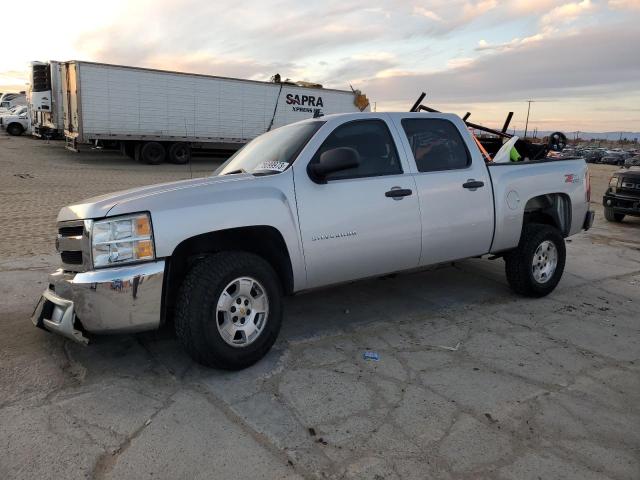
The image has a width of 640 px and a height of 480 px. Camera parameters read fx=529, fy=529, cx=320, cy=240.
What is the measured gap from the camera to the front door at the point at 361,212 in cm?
403

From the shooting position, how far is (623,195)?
10953 mm

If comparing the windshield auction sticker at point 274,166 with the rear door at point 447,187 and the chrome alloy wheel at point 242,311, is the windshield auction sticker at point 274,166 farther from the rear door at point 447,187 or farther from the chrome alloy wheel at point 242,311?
the rear door at point 447,187

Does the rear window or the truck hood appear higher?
the rear window

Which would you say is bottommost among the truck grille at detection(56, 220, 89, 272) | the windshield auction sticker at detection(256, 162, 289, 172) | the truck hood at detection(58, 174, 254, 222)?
the truck grille at detection(56, 220, 89, 272)

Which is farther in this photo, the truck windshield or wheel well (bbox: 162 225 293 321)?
the truck windshield

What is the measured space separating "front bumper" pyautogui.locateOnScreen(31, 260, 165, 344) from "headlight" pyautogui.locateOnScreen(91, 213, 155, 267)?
0.21ft

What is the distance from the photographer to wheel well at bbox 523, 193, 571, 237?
5.75m

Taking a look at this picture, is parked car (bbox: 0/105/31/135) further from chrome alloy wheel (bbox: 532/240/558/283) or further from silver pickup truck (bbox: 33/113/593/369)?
chrome alloy wheel (bbox: 532/240/558/283)

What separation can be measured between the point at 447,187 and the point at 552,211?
1778 mm

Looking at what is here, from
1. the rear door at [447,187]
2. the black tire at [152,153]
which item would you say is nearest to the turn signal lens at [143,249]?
the rear door at [447,187]

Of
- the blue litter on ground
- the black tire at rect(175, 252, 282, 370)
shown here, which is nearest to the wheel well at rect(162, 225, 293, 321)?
the black tire at rect(175, 252, 282, 370)

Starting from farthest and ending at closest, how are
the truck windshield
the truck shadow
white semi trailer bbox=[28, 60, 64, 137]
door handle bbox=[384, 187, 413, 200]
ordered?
white semi trailer bbox=[28, 60, 64, 137]
door handle bbox=[384, 187, 413, 200]
the truck windshield
the truck shadow

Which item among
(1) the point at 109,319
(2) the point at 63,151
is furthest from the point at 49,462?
(2) the point at 63,151

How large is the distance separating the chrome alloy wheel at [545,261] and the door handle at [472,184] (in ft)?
3.69
